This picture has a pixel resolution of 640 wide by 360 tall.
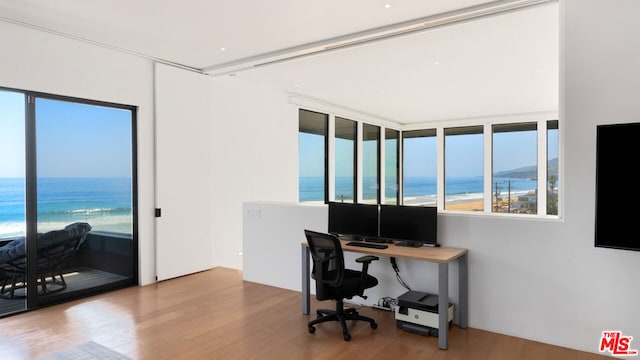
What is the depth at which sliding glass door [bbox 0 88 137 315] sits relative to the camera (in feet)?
13.6

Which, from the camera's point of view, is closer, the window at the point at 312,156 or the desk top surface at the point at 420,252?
the desk top surface at the point at 420,252

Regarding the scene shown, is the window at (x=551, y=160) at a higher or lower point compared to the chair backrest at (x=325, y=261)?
higher

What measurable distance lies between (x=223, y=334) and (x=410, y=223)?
2.06m

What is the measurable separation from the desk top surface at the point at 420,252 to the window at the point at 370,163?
581 cm

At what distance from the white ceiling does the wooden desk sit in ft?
7.19

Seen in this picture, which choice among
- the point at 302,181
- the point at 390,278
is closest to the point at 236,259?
the point at 302,181

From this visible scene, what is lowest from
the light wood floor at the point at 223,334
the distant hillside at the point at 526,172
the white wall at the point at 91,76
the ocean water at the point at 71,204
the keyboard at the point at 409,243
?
the light wood floor at the point at 223,334

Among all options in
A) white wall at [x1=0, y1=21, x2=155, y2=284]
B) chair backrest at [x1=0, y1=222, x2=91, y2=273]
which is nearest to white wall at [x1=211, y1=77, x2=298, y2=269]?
white wall at [x1=0, y1=21, x2=155, y2=284]

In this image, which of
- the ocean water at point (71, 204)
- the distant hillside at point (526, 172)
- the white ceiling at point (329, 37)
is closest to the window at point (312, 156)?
the white ceiling at point (329, 37)

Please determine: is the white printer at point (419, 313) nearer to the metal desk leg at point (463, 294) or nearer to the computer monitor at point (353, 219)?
the metal desk leg at point (463, 294)

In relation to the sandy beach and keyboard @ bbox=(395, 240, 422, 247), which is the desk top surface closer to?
keyboard @ bbox=(395, 240, 422, 247)

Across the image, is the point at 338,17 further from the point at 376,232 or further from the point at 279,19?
the point at 376,232

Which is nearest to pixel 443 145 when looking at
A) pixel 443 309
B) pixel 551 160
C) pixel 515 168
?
pixel 515 168

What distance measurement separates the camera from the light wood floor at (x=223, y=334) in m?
3.21
